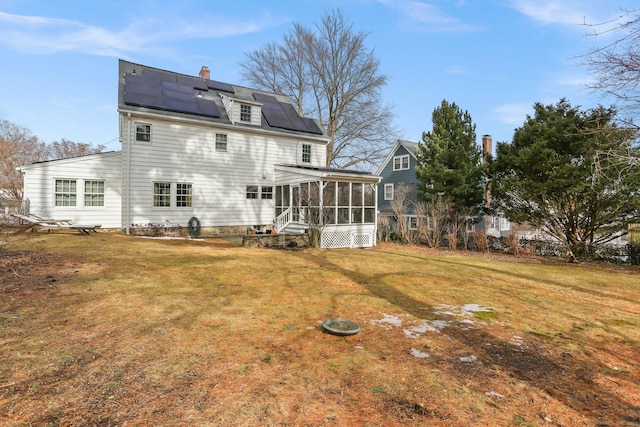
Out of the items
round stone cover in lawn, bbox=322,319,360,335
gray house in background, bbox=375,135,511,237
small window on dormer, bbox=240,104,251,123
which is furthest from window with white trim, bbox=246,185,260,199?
round stone cover in lawn, bbox=322,319,360,335

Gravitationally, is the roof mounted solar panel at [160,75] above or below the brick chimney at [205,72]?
below

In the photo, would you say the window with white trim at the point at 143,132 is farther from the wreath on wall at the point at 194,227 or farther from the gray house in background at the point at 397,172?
the gray house in background at the point at 397,172

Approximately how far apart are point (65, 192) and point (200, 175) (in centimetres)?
575

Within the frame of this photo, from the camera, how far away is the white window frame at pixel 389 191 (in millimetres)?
29144

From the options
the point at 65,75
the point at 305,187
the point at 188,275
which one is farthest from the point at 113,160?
the point at 188,275

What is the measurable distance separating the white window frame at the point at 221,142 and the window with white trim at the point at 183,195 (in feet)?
8.41

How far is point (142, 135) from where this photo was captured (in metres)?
15.3

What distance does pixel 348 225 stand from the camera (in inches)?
616

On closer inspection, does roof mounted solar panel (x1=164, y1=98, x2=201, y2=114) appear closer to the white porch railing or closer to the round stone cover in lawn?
the white porch railing

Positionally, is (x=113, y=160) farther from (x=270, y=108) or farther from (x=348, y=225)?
(x=348, y=225)

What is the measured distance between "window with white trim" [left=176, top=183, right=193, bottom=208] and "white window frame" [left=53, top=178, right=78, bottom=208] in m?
4.22

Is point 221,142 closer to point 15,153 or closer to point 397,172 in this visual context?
point 397,172

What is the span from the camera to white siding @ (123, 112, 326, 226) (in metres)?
15.3

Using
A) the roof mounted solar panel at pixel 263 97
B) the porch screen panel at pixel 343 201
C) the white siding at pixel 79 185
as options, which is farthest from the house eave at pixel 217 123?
the porch screen panel at pixel 343 201
